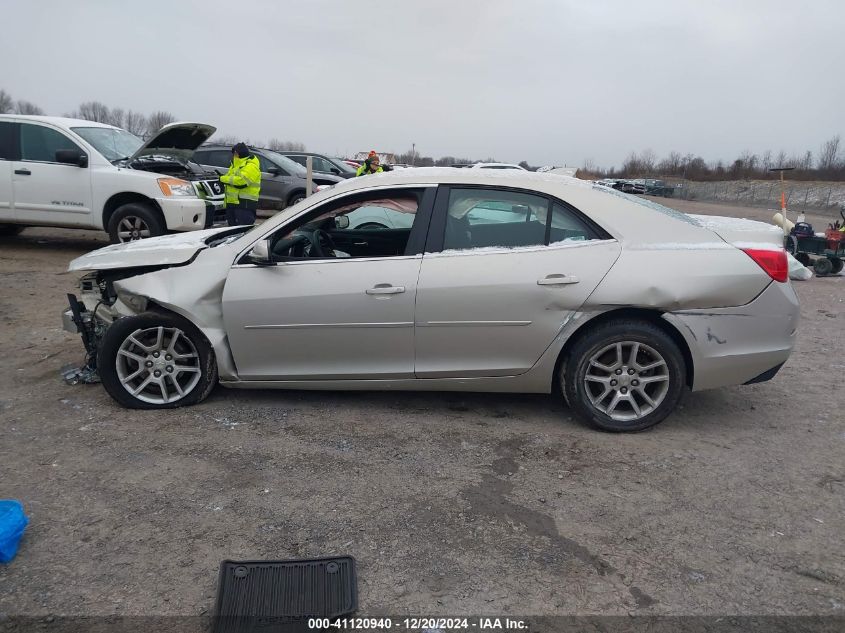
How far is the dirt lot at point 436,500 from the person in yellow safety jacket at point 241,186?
16.7ft

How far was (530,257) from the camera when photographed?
12.6ft

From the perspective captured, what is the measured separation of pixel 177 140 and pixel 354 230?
5997mm

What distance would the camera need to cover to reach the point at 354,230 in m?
4.68

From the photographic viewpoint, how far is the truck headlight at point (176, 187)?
28.5ft

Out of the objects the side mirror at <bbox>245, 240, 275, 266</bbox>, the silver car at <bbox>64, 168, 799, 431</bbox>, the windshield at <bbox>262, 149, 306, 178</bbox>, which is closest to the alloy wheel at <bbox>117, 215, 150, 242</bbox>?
the silver car at <bbox>64, 168, 799, 431</bbox>

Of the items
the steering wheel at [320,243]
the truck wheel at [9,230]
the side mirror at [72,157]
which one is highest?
the side mirror at [72,157]

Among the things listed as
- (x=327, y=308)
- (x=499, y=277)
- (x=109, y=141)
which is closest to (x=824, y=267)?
(x=499, y=277)

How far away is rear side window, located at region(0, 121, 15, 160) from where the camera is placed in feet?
29.2

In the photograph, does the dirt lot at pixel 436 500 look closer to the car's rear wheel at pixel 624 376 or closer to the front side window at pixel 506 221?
the car's rear wheel at pixel 624 376

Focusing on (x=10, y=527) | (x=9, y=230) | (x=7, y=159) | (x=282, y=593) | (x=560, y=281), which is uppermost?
(x=7, y=159)

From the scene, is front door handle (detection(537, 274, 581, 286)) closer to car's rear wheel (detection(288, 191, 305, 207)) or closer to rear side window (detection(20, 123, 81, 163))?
rear side window (detection(20, 123, 81, 163))

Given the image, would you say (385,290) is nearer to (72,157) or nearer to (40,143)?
(72,157)

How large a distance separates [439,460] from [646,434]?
1362mm

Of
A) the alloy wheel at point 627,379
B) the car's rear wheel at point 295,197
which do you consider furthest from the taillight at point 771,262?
the car's rear wheel at point 295,197
